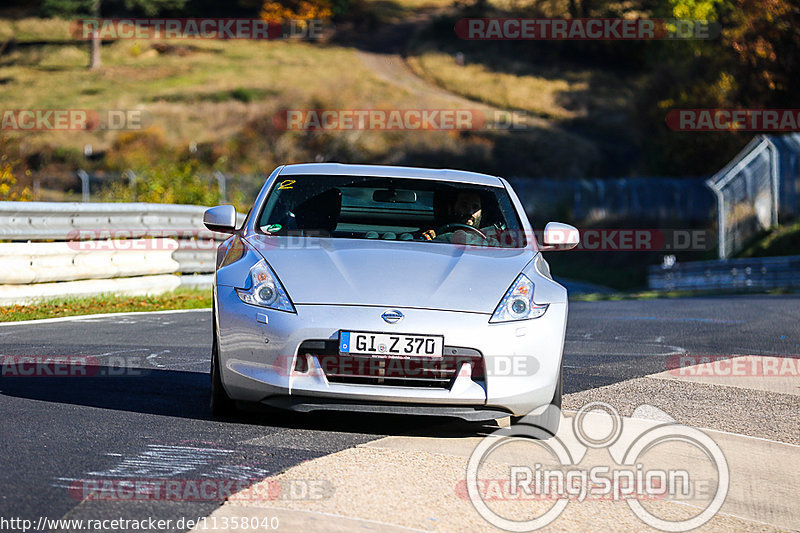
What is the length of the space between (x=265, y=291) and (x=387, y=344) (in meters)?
0.79

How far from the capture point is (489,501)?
4852mm

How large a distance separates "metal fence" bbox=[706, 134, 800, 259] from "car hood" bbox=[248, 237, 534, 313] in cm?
2338

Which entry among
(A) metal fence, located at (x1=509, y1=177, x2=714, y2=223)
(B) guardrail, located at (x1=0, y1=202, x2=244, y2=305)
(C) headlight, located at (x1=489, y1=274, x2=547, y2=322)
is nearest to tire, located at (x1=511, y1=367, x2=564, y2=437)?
(C) headlight, located at (x1=489, y1=274, x2=547, y2=322)

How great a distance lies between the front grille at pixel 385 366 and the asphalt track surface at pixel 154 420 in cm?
36

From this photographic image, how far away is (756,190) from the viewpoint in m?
30.1

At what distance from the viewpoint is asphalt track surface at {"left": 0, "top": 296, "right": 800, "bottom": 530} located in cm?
496

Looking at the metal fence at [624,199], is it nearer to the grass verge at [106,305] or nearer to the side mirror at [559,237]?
the grass verge at [106,305]

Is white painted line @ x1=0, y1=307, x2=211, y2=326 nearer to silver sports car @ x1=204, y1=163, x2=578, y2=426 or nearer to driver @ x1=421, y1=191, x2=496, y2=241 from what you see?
silver sports car @ x1=204, y1=163, x2=578, y2=426

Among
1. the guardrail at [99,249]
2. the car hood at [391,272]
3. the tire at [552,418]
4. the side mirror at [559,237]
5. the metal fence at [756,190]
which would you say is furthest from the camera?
the metal fence at [756,190]

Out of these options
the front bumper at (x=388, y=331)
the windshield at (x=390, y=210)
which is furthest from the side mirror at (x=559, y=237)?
the front bumper at (x=388, y=331)

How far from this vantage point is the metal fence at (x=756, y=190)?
28984mm

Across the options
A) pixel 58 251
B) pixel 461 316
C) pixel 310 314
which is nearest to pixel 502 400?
pixel 461 316

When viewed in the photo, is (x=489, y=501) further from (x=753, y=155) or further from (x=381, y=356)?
(x=753, y=155)

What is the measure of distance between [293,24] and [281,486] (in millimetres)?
84533
